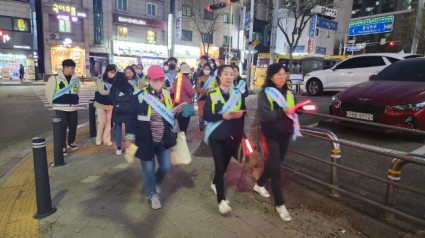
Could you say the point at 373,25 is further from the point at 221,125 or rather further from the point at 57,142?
the point at 57,142

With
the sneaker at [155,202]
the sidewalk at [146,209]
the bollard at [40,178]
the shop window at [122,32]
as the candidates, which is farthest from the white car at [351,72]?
the shop window at [122,32]

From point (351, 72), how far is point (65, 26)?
28.7 metres

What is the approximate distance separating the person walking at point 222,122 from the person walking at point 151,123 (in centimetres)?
49

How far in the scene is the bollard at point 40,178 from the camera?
366 cm

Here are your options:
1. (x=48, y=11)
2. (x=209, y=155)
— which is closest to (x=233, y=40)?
(x=48, y=11)

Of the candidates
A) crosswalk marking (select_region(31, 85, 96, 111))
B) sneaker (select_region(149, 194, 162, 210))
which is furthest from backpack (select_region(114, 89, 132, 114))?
crosswalk marking (select_region(31, 85, 96, 111))

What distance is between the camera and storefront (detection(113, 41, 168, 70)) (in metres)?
34.5

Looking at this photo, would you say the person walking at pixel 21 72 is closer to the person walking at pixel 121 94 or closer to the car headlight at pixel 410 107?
the person walking at pixel 121 94

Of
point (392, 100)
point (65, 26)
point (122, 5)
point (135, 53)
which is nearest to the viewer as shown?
point (392, 100)

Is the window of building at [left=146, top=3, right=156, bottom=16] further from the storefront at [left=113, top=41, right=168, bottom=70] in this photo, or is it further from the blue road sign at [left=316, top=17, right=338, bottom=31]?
the blue road sign at [left=316, top=17, right=338, bottom=31]

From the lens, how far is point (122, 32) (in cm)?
3491

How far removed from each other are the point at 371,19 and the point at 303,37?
21780 millimetres

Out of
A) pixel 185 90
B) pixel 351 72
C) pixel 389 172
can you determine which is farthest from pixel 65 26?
pixel 389 172

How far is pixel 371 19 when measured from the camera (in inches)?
1114
